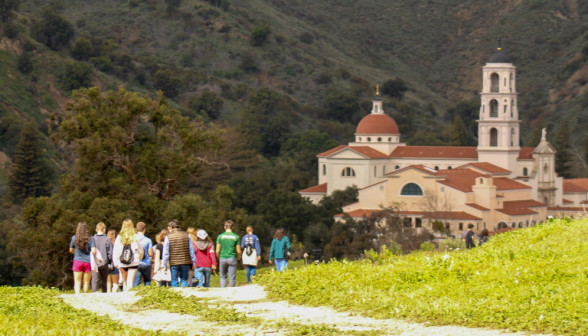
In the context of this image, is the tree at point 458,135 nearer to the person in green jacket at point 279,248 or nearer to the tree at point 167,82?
the tree at point 167,82

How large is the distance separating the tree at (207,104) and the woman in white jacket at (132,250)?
73617 millimetres

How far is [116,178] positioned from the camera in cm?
2756

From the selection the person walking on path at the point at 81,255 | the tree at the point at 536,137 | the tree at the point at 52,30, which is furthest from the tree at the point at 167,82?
the person walking on path at the point at 81,255

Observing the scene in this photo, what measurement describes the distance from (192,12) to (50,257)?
8998 cm

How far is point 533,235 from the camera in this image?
51.3ft

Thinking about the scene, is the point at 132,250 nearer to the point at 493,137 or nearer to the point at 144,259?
the point at 144,259

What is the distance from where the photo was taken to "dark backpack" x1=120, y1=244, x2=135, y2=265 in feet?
45.5

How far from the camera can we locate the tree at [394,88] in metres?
113

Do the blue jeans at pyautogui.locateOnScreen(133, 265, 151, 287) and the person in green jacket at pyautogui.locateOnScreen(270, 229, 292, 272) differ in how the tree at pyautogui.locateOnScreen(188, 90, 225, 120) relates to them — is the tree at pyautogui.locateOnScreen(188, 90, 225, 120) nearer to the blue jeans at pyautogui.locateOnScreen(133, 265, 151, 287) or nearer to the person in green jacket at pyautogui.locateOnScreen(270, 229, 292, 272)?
the person in green jacket at pyautogui.locateOnScreen(270, 229, 292, 272)

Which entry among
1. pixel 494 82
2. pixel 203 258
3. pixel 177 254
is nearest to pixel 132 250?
pixel 177 254

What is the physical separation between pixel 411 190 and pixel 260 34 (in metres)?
52.8

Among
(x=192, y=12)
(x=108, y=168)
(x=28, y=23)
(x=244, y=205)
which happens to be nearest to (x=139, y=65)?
(x=28, y=23)

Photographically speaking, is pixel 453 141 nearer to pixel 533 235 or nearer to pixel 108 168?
pixel 108 168

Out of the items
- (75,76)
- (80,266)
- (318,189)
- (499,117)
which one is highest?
(75,76)
